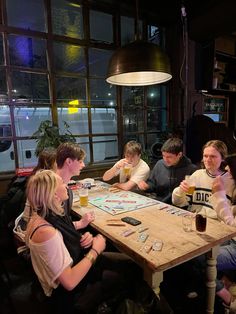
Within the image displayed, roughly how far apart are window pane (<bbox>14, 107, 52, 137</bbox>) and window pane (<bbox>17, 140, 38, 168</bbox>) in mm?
126

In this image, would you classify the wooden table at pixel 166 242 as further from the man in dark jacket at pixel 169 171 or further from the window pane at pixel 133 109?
the window pane at pixel 133 109

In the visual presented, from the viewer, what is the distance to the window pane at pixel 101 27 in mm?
3662

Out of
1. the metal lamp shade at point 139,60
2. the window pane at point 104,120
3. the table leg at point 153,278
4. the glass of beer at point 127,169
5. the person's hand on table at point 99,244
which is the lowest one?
the table leg at point 153,278

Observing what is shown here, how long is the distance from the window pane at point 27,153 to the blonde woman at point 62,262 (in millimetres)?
2194

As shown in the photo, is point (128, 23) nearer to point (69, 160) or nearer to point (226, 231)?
point (69, 160)

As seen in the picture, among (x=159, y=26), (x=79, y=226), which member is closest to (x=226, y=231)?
(x=79, y=226)

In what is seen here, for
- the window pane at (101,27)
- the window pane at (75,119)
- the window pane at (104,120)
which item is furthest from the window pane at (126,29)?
the window pane at (75,119)

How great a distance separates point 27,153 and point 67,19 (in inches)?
82.6

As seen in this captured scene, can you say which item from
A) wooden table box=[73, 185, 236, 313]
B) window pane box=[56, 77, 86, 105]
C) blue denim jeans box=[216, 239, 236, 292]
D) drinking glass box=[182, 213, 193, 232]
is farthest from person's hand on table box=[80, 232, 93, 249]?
window pane box=[56, 77, 86, 105]

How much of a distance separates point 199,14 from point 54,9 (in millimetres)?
2100

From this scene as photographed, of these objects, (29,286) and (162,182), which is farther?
(162,182)

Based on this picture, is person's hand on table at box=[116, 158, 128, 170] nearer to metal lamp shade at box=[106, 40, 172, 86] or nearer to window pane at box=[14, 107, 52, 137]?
metal lamp shade at box=[106, 40, 172, 86]

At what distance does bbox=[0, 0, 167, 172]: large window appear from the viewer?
309 cm

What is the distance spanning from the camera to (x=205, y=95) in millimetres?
4465
